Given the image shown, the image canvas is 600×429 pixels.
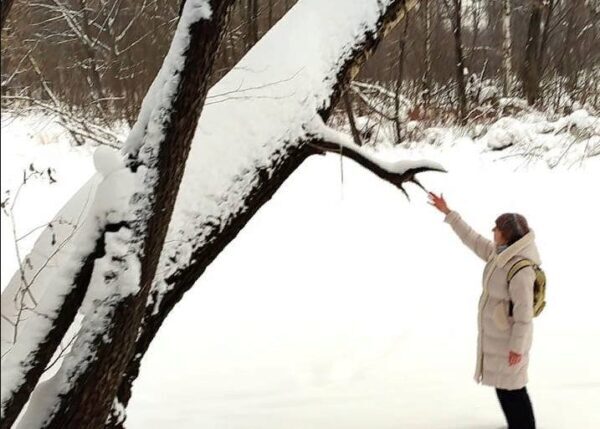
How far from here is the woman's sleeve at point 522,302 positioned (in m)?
3.21

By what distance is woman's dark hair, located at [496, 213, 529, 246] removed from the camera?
10.8 feet

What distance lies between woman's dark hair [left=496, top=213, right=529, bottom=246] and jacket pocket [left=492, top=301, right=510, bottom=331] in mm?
290

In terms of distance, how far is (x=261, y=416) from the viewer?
4.38 metres

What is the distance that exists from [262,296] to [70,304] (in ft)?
14.8

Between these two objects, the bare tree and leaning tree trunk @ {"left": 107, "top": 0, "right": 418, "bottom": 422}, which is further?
the bare tree

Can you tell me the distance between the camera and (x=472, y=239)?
147 inches

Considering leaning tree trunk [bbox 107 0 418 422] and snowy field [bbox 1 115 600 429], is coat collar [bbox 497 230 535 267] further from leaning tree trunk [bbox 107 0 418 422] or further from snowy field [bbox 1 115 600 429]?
snowy field [bbox 1 115 600 429]

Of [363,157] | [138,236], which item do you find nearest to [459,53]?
[363,157]

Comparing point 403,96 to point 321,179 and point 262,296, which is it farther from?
point 262,296

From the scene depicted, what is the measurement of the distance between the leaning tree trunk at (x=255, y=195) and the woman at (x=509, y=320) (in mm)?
643

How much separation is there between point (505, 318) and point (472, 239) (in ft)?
1.81

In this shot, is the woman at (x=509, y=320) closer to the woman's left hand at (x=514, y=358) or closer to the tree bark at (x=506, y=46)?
the woman's left hand at (x=514, y=358)

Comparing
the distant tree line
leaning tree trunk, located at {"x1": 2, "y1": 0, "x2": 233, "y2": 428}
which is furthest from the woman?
the distant tree line

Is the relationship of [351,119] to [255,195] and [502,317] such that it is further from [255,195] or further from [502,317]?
[255,195]
